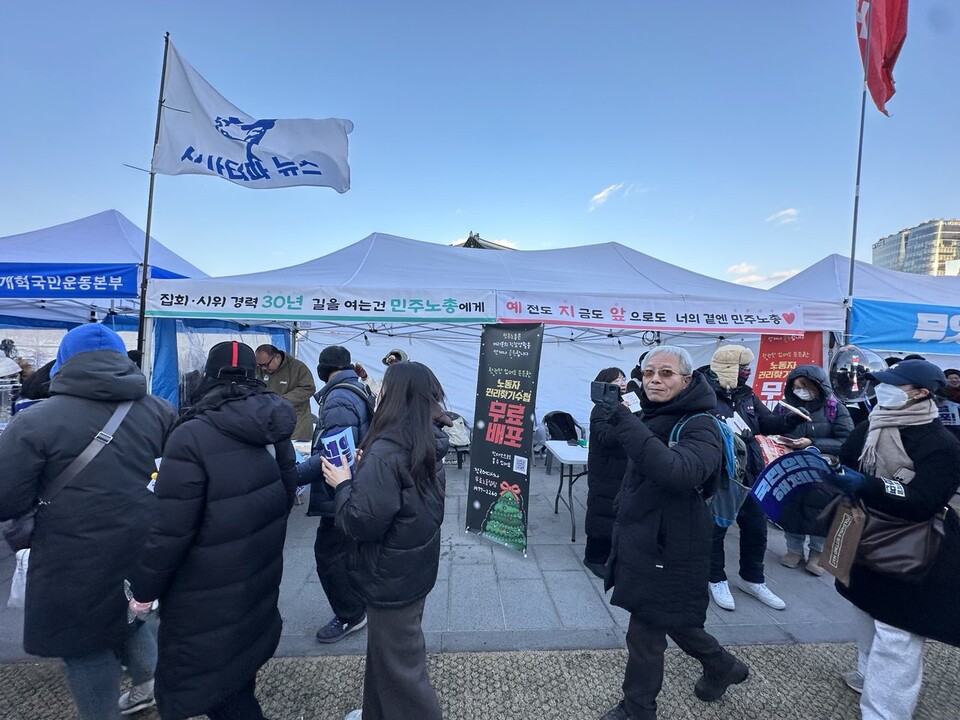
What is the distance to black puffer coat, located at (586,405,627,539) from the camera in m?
3.20

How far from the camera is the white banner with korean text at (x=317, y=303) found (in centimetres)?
429

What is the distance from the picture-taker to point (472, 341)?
7902 millimetres

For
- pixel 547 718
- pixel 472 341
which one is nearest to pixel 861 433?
pixel 547 718

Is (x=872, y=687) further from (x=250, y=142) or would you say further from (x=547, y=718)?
(x=250, y=142)

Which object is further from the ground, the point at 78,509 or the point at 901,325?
the point at 901,325

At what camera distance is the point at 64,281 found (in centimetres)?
425

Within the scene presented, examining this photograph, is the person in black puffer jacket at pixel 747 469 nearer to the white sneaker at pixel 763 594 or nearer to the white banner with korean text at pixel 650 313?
the white sneaker at pixel 763 594

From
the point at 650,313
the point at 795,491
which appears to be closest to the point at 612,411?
the point at 795,491

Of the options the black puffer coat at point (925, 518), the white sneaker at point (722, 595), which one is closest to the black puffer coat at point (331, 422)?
the black puffer coat at point (925, 518)

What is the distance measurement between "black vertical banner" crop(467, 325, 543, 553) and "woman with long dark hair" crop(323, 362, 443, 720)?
2.00 meters

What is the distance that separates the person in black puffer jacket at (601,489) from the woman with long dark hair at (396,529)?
179 centimetres

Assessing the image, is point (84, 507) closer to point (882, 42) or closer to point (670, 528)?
point (670, 528)

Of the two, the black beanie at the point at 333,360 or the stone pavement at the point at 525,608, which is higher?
the black beanie at the point at 333,360

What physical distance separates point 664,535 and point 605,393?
0.66m
